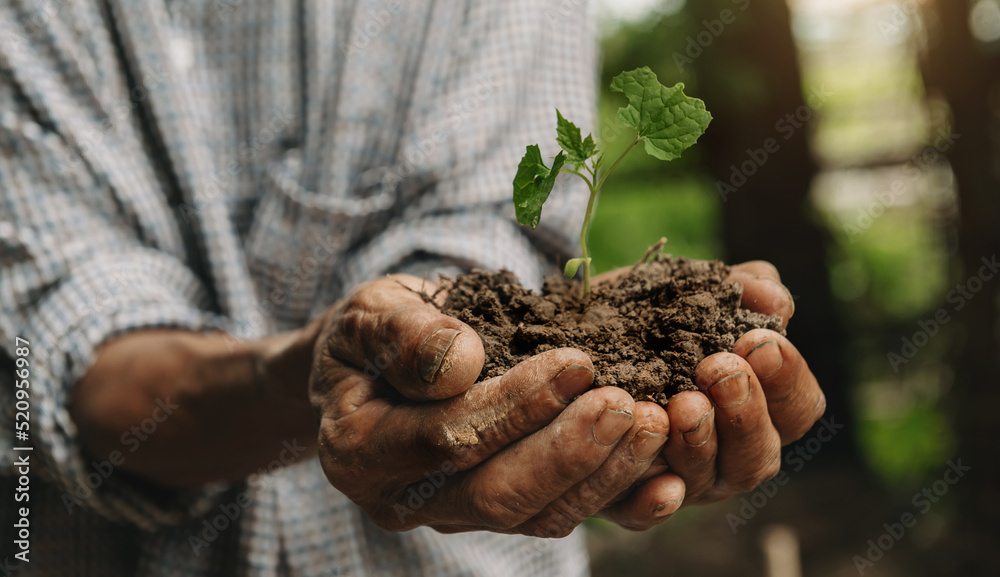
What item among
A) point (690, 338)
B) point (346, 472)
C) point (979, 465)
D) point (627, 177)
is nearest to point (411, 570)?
point (346, 472)

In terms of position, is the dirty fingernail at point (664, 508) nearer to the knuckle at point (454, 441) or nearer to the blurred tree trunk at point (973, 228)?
the knuckle at point (454, 441)

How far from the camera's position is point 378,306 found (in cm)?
95

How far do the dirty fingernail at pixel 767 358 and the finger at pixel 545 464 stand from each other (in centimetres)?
20

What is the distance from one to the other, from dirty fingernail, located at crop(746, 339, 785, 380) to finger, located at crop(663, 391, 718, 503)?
0.29ft

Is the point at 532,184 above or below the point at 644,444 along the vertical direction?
above

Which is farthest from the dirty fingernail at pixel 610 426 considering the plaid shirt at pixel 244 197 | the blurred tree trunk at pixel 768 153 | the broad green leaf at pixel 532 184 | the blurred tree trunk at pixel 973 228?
the blurred tree trunk at pixel 768 153

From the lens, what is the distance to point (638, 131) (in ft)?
3.39

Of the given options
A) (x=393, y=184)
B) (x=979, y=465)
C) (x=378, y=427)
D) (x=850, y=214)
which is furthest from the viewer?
(x=850, y=214)

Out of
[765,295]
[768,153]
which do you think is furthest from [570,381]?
[768,153]

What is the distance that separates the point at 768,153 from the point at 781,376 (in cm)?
316

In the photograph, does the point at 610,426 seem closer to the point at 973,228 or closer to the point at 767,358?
the point at 767,358

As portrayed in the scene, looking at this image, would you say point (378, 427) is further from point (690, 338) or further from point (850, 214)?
point (850, 214)

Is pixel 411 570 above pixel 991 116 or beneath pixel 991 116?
beneath

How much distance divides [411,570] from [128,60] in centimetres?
140
